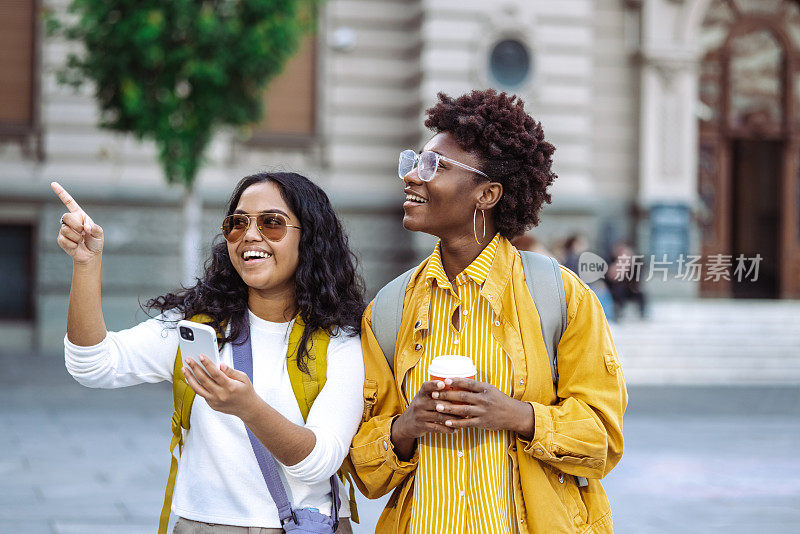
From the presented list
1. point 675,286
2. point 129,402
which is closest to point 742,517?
point 129,402

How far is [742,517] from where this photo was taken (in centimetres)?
646

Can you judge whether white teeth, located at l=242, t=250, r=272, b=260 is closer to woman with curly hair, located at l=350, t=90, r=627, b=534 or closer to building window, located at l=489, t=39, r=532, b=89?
woman with curly hair, located at l=350, t=90, r=627, b=534

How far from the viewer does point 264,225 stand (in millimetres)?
2750

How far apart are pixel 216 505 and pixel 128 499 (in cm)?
424

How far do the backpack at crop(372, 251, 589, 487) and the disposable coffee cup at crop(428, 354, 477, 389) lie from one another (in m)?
0.30

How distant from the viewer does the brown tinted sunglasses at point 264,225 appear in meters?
2.74

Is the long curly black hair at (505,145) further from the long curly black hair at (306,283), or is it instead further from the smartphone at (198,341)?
the smartphone at (198,341)

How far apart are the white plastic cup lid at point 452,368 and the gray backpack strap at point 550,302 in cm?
30

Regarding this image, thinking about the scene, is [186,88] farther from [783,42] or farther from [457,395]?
[783,42]

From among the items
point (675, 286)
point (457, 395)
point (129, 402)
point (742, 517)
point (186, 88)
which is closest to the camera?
point (457, 395)

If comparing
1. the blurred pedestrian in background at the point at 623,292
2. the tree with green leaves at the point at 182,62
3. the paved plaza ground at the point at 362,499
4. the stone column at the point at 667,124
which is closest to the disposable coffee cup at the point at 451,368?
the paved plaza ground at the point at 362,499

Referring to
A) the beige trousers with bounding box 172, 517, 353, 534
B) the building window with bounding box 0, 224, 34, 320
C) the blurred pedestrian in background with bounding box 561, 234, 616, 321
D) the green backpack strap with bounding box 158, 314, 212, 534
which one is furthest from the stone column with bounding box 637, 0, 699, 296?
the beige trousers with bounding box 172, 517, 353, 534

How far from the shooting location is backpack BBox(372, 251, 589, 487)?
8.64 feet

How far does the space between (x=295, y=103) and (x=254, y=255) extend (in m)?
14.2
